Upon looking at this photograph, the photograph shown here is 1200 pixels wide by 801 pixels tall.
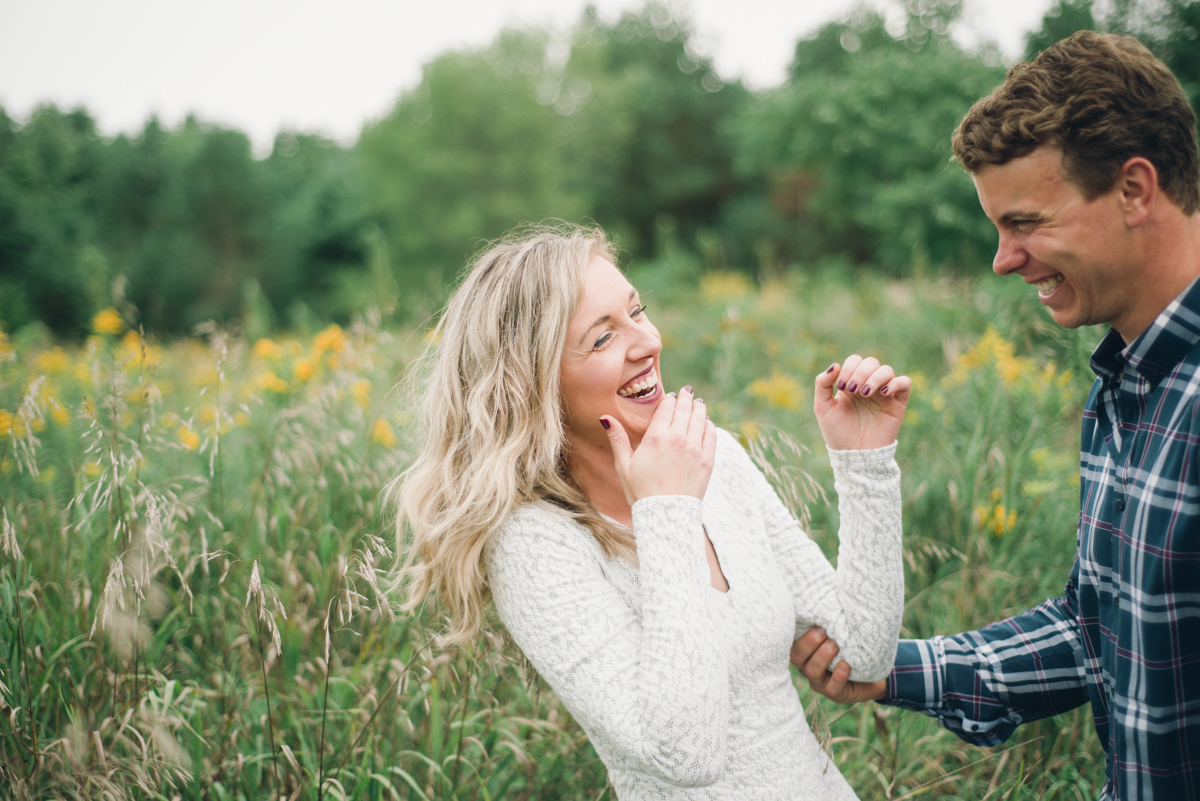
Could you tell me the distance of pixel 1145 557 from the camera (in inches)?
42.0

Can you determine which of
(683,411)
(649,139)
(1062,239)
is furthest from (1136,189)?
(649,139)

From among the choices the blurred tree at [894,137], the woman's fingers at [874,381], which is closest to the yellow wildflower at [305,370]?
the woman's fingers at [874,381]

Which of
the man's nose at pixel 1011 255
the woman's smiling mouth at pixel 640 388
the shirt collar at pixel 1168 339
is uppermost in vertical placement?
the man's nose at pixel 1011 255

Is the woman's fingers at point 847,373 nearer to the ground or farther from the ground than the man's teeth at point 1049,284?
nearer to the ground

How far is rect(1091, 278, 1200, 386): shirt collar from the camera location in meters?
1.07

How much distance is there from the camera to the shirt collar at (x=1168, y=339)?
1.07m

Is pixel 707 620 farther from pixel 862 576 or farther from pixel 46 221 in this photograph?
pixel 46 221

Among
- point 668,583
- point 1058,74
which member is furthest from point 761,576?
point 1058,74

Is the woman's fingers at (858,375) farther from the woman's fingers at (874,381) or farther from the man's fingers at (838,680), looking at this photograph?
the man's fingers at (838,680)

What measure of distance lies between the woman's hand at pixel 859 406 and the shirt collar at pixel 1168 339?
1.28ft

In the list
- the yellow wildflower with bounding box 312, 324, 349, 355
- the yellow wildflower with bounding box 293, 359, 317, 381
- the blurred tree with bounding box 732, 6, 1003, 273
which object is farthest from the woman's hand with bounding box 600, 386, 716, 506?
the blurred tree with bounding box 732, 6, 1003, 273

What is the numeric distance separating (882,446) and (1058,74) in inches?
28.8

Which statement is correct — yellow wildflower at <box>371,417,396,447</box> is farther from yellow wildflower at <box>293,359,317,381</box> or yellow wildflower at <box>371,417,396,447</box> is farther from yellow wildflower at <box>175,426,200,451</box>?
yellow wildflower at <box>175,426,200,451</box>

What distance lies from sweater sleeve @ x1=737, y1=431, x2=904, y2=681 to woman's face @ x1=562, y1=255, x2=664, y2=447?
1.45 feet
